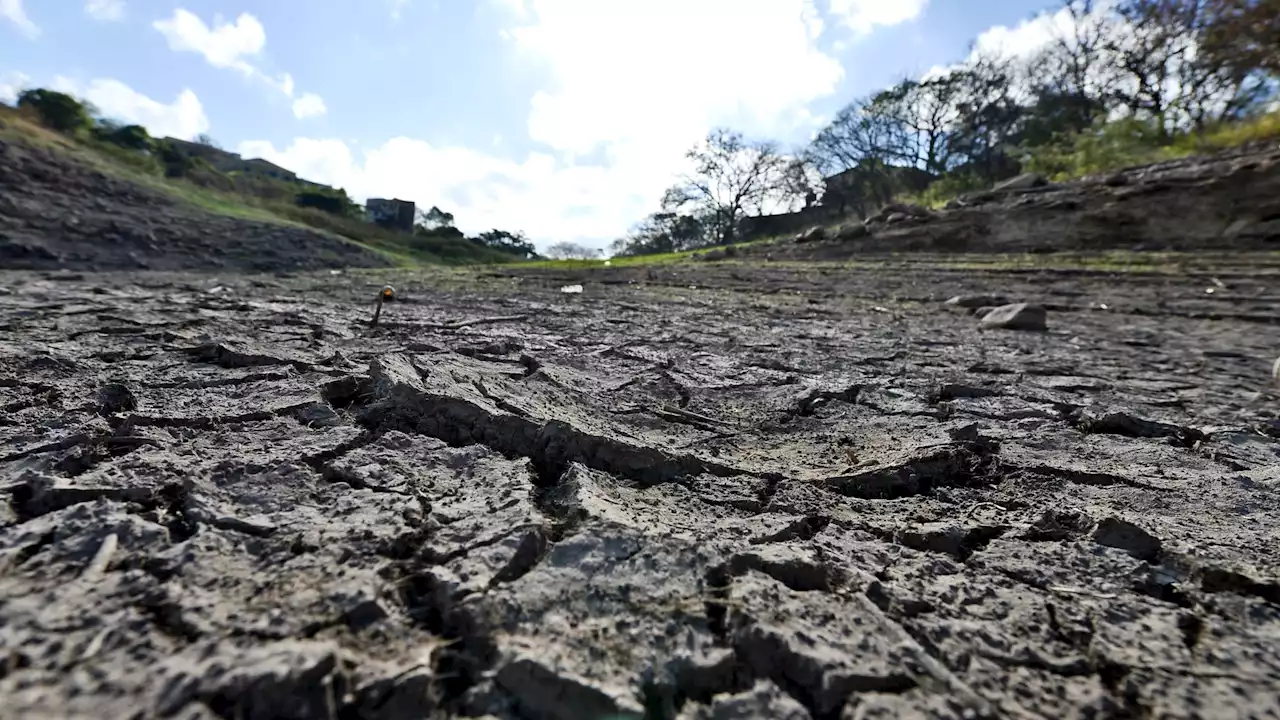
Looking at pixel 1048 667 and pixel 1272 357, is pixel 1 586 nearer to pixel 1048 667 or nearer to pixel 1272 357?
pixel 1048 667

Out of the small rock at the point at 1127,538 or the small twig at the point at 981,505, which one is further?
the small twig at the point at 981,505

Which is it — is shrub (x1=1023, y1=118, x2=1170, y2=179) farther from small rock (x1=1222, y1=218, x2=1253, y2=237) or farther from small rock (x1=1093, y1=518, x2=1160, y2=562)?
small rock (x1=1093, y1=518, x2=1160, y2=562)

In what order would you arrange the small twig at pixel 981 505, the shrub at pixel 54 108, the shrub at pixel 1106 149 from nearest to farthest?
the small twig at pixel 981 505 < the shrub at pixel 1106 149 < the shrub at pixel 54 108

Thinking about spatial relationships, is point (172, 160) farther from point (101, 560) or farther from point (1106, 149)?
point (1106, 149)

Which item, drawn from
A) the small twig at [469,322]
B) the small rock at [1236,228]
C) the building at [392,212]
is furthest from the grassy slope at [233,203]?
the small rock at [1236,228]

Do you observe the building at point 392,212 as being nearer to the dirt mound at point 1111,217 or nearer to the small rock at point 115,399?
the dirt mound at point 1111,217

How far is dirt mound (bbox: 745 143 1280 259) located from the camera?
7.71 metres

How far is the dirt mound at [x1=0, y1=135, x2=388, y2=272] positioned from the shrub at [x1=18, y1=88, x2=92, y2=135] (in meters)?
4.79

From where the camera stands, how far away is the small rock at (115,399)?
1.55 meters

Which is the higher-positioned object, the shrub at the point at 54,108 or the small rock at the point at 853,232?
the shrub at the point at 54,108

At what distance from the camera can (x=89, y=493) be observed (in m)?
1.05

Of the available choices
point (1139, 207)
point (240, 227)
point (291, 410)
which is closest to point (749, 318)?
point (291, 410)

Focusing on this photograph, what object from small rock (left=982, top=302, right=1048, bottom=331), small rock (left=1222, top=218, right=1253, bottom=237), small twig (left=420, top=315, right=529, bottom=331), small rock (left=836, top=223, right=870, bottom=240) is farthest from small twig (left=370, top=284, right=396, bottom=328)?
small rock (left=1222, top=218, right=1253, bottom=237)

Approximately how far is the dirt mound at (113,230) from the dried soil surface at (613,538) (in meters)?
7.09
